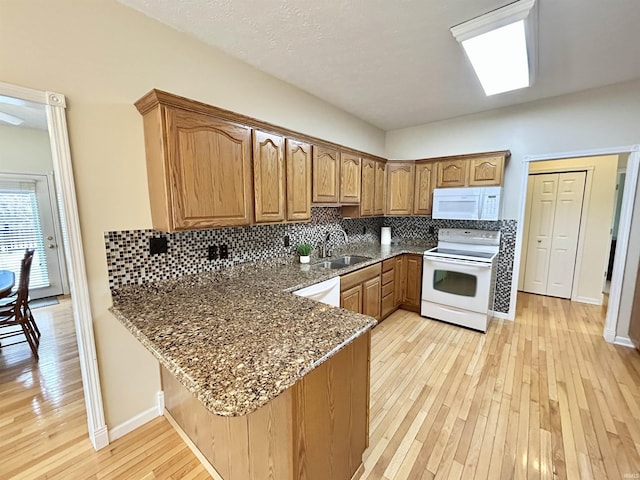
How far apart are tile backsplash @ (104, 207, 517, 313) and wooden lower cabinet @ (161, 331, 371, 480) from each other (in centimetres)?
86

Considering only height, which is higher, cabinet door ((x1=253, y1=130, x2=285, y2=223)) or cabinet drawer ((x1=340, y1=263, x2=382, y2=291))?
cabinet door ((x1=253, y1=130, x2=285, y2=223))

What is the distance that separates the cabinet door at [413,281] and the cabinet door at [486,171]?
3.87ft

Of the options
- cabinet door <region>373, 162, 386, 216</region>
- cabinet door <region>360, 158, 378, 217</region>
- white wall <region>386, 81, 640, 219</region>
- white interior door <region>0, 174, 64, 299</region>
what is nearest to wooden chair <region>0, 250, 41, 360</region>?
white interior door <region>0, 174, 64, 299</region>

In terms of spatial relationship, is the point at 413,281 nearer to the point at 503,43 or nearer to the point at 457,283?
the point at 457,283


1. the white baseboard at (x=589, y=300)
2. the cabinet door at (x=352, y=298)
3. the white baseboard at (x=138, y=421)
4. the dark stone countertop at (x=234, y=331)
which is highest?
the dark stone countertop at (x=234, y=331)

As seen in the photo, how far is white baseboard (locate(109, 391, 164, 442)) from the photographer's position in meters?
1.68

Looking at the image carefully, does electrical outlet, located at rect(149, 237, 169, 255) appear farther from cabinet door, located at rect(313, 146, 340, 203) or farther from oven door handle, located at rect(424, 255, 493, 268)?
oven door handle, located at rect(424, 255, 493, 268)

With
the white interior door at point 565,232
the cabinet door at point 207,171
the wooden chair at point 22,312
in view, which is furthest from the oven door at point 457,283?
the wooden chair at point 22,312

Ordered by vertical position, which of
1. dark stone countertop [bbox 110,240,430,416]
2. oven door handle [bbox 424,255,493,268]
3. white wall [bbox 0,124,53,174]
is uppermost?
white wall [bbox 0,124,53,174]

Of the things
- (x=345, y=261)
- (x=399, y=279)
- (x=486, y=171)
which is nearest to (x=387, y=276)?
(x=399, y=279)

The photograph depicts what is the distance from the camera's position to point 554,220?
4.12 metres

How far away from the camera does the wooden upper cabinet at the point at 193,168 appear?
152cm

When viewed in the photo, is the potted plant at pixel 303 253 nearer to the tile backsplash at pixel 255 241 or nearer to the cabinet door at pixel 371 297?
the tile backsplash at pixel 255 241

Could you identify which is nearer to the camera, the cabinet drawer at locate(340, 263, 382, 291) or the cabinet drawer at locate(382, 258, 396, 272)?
the cabinet drawer at locate(340, 263, 382, 291)
